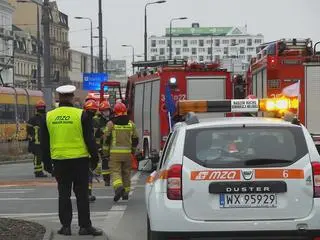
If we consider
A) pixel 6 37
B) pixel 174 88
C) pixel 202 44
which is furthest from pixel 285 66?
pixel 202 44

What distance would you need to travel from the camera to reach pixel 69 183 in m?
9.07

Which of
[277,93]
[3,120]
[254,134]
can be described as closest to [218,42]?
[3,120]

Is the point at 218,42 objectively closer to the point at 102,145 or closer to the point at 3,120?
the point at 3,120

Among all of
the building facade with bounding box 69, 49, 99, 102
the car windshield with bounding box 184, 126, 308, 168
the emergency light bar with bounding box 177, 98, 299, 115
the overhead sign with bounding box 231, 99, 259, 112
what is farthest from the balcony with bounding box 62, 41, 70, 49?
the car windshield with bounding box 184, 126, 308, 168

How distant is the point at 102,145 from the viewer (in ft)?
44.2

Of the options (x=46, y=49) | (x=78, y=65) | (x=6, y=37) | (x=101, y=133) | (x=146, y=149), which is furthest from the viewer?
(x=78, y=65)

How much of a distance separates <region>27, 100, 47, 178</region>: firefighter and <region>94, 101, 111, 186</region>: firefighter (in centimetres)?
459

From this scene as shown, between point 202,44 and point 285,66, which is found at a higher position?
point 202,44

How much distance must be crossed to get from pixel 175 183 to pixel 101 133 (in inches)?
288

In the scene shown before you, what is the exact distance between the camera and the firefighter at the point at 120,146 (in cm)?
1265

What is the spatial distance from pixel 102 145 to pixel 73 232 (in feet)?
13.9

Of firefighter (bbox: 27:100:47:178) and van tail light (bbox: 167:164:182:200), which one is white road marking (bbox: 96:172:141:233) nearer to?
van tail light (bbox: 167:164:182:200)

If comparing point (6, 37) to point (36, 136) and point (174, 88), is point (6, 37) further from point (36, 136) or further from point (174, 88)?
point (174, 88)

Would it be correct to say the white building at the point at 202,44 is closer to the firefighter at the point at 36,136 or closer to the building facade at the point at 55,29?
the building facade at the point at 55,29
